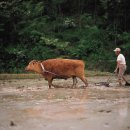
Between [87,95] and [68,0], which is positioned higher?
[68,0]

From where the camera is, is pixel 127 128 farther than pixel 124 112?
No

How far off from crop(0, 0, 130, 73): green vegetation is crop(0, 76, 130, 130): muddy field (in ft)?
38.4

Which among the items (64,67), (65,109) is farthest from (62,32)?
(65,109)

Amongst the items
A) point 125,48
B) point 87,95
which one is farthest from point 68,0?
point 87,95

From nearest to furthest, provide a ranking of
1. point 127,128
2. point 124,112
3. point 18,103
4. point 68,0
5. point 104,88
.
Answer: point 127,128 → point 124,112 → point 18,103 → point 104,88 → point 68,0

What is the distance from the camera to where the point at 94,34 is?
3431cm

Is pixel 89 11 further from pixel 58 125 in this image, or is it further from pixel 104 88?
pixel 58 125

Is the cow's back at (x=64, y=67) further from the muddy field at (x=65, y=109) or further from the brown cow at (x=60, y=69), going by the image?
the muddy field at (x=65, y=109)

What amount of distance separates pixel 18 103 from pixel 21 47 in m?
18.1

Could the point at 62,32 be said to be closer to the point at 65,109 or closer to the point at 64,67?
the point at 64,67

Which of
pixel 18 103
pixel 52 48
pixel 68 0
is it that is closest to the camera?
pixel 18 103

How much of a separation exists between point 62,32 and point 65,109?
70.4ft

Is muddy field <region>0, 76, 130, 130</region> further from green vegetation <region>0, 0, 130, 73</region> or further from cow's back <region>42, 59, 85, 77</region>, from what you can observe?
→ green vegetation <region>0, 0, 130, 73</region>

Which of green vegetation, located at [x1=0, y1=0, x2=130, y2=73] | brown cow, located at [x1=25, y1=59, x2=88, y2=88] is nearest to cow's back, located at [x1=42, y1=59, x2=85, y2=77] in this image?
brown cow, located at [x1=25, y1=59, x2=88, y2=88]
